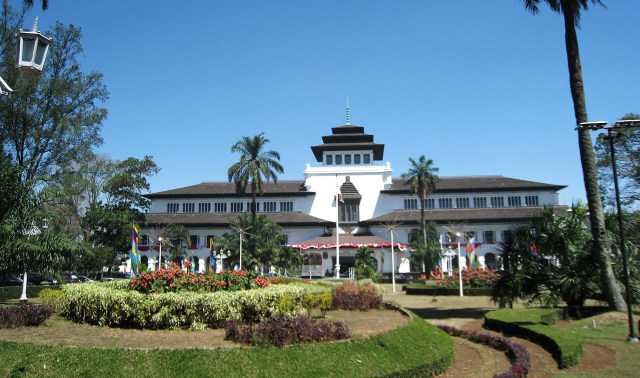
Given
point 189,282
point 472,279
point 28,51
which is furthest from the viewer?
point 472,279

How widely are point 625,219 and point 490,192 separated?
126ft

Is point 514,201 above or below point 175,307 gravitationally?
above

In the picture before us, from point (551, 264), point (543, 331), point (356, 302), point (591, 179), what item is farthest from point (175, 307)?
point (591, 179)

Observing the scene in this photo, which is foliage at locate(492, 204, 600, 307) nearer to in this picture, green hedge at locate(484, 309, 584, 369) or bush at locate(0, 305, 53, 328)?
green hedge at locate(484, 309, 584, 369)

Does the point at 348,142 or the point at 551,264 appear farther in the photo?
the point at 348,142

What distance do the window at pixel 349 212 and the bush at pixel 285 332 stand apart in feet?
151

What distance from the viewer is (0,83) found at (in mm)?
8125

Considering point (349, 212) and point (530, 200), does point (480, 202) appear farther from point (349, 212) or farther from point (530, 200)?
point (349, 212)

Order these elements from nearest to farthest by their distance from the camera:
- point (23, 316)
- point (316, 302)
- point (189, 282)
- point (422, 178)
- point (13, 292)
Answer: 1. point (23, 316)
2. point (189, 282)
3. point (316, 302)
4. point (13, 292)
5. point (422, 178)

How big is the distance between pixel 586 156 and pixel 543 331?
8.43 metres

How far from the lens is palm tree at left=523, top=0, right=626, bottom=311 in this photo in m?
16.3

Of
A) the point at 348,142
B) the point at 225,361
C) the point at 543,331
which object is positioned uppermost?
the point at 348,142

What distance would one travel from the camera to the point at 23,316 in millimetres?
10883

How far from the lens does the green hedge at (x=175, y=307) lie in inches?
444
